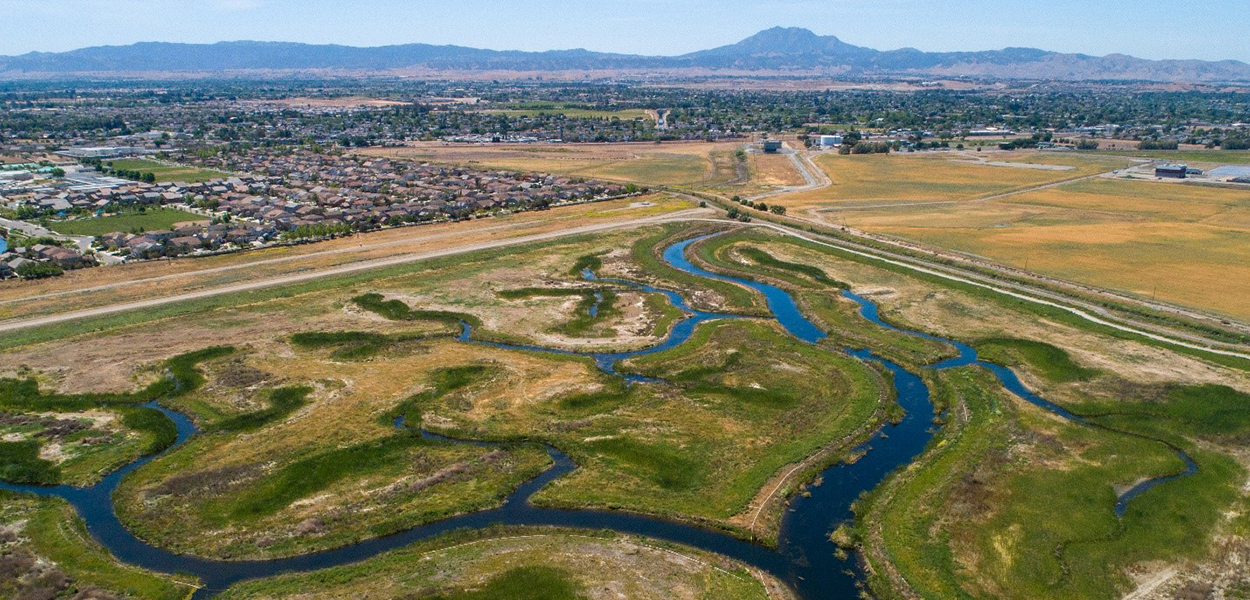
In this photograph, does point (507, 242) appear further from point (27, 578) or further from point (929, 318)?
point (27, 578)

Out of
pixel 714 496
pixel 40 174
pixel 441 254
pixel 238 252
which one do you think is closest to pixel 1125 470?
pixel 714 496

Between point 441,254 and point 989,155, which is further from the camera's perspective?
point 989,155

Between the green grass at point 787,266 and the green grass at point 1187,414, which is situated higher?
the green grass at point 787,266

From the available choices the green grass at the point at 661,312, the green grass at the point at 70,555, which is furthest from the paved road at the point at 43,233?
the green grass at the point at 661,312

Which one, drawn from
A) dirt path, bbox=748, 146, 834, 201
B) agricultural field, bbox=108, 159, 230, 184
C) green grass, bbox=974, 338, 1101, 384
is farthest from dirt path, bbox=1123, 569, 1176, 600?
agricultural field, bbox=108, 159, 230, 184

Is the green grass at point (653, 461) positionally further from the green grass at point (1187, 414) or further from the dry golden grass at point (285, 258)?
the dry golden grass at point (285, 258)
